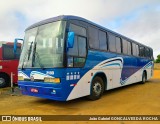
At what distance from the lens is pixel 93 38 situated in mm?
8383

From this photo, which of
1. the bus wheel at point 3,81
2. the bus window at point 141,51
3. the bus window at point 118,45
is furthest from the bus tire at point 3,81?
the bus window at point 141,51

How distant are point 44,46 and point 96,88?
2.84 m

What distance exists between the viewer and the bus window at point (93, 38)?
26.8 ft

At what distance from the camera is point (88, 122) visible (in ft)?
18.1

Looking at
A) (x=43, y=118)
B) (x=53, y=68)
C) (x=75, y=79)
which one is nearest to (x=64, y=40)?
(x=53, y=68)

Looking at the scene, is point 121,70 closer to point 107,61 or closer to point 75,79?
point 107,61

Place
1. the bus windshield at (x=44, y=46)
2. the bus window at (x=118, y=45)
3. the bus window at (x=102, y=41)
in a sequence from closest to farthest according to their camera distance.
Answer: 1. the bus windshield at (x=44, y=46)
2. the bus window at (x=102, y=41)
3. the bus window at (x=118, y=45)

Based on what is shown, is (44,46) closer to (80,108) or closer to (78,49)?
(78,49)

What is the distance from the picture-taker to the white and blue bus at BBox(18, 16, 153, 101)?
661 cm

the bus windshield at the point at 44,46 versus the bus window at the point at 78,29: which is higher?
the bus window at the point at 78,29

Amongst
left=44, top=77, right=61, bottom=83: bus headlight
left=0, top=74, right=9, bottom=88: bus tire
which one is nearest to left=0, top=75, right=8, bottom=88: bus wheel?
left=0, top=74, right=9, bottom=88: bus tire

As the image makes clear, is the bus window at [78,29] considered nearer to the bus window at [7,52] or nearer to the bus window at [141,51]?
the bus window at [7,52]

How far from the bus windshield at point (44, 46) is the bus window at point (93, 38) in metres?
1.64

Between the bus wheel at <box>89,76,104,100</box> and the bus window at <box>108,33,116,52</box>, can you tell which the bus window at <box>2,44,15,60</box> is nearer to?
the bus window at <box>108,33,116,52</box>
